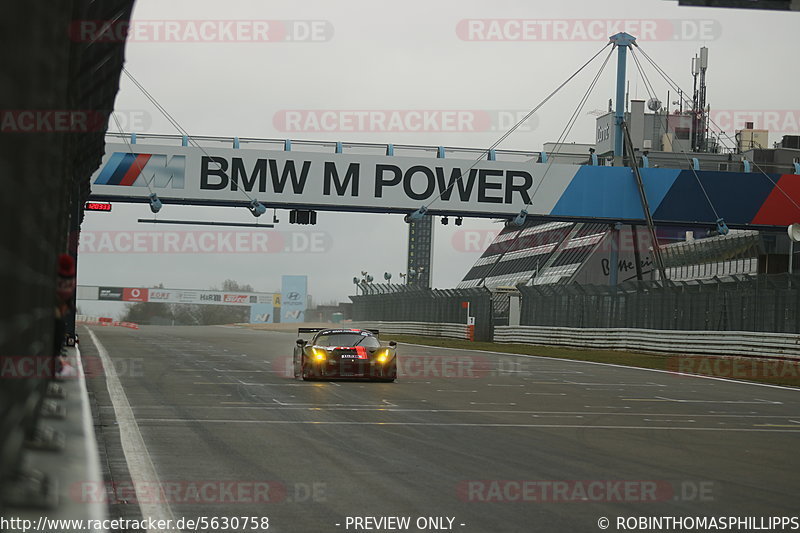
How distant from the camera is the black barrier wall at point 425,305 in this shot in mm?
56281

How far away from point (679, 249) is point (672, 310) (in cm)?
3037

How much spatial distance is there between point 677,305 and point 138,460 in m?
29.3

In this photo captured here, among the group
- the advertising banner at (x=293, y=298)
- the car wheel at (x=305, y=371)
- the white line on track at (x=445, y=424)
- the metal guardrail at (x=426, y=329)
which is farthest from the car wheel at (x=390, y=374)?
the advertising banner at (x=293, y=298)

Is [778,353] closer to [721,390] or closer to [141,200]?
[721,390]

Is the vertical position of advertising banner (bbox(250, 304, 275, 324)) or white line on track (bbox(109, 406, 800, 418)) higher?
advertising banner (bbox(250, 304, 275, 324))

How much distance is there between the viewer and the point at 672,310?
36.8 meters

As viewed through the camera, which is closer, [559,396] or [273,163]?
[559,396]

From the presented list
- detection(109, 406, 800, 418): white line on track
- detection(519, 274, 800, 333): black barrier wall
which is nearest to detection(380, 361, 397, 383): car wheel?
detection(109, 406, 800, 418): white line on track

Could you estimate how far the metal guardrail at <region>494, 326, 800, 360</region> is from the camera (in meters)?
29.8

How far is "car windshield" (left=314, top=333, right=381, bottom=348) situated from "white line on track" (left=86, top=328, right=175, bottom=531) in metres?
5.27

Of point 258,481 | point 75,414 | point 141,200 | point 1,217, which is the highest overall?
point 141,200

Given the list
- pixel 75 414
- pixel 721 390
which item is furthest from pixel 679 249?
pixel 75 414

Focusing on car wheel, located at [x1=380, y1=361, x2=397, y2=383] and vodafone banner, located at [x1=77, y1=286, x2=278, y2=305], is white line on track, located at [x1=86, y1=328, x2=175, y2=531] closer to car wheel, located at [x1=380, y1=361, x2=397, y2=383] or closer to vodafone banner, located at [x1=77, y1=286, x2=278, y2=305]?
car wheel, located at [x1=380, y1=361, x2=397, y2=383]

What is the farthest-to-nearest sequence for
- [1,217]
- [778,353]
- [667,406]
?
1. [778,353]
2. [667,406]
3. [1,217]
